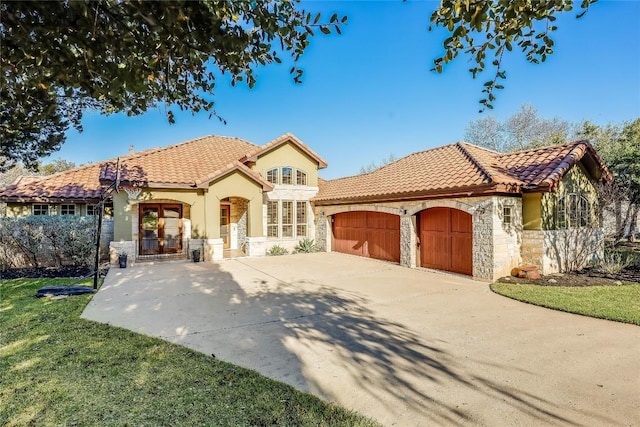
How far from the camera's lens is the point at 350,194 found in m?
17.4

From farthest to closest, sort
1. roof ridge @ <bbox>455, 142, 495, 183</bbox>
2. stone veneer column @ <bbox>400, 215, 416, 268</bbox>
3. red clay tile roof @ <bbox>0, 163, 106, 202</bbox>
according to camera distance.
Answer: red clay tile roof @ <bbox>0, 163, 106, 202</bbox>
stone veneer column @ <bbox>400, 215, 416, 268</bbox>
roof ridge @ <bbox>455, 142, 495, 183</bbox>

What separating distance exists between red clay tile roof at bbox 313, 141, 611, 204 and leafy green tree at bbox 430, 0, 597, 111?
7.48 meters

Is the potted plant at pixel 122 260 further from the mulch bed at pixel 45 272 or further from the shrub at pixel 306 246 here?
the shrub at pixel 306 246

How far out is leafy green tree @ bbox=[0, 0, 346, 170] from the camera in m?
2.84

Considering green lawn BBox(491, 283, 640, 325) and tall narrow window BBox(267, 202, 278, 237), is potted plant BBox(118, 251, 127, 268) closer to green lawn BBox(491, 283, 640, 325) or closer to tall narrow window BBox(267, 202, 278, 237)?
tall narrow window BBox(267, 202, 278, 237)

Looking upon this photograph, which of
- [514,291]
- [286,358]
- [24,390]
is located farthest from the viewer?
[514,291]

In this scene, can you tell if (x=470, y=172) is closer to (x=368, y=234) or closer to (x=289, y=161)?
(x=368, y=234)

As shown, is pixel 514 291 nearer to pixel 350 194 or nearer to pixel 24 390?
pixel 350 194

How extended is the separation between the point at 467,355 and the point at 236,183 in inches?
552

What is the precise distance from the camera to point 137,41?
3.27 meters

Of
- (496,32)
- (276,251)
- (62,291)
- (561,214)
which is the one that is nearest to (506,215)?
(561,214)

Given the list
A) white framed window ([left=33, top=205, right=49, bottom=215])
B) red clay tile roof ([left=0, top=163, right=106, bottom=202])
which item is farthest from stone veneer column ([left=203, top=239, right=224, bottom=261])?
white framed window ([left=33, top=205, right=49, bottom=215])

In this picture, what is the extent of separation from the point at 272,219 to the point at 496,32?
54.2 ft

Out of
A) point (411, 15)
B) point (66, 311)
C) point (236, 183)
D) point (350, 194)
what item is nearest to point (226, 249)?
point (236, 183)
